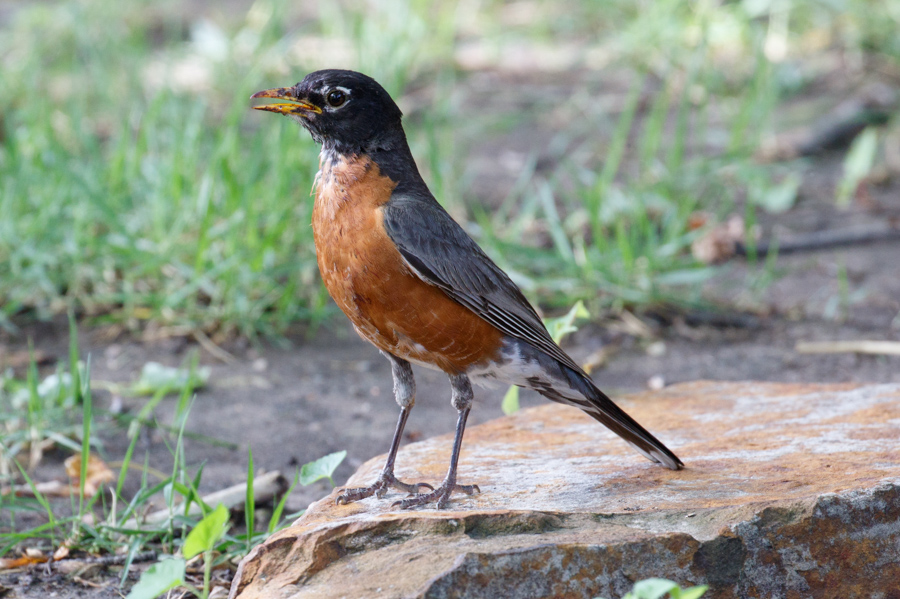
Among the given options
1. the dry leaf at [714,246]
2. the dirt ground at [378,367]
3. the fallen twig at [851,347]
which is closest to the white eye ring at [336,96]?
the dirt ground at [378,367]

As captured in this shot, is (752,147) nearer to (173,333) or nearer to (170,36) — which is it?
(173,333)

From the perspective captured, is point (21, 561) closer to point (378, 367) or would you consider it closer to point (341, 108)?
point (341, 108)

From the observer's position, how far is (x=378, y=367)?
17.2ft

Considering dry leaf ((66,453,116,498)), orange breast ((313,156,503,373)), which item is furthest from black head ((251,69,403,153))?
dry leaf ((66,453,116,498))

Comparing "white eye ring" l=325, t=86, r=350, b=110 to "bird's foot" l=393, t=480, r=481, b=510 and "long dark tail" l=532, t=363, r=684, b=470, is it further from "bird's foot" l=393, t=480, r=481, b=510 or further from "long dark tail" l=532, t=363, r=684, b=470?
"bird's foot" l=393, t=480, r=481, b=510

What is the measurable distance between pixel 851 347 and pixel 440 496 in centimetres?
308

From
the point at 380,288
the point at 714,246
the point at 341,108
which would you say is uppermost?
the point at 341,108

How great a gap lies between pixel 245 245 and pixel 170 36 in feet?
19.7

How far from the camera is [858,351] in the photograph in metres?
5.19

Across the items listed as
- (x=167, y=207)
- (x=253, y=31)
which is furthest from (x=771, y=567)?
(x=253, y=31)

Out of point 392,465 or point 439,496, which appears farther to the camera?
point 392,465

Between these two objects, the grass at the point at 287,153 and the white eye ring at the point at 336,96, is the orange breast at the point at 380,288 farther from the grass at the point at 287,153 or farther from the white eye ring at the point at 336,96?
the grass at the point at 287,153

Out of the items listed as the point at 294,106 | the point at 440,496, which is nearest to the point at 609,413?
the point at 440,496

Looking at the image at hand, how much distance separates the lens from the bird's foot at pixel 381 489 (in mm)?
3152
